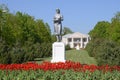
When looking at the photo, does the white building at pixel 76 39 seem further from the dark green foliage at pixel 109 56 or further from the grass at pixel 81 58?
the dark green foliage at pixel 109 56

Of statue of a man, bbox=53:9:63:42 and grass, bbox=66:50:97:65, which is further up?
statue of a man, bbox=53:9:63:42

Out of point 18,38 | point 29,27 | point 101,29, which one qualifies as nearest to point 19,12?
point 29,27

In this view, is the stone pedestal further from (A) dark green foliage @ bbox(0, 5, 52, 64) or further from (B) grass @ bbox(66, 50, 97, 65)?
(B) grass @ bbox(66, 50, 97, 65)

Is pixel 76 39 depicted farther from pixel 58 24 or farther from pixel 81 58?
pixel 58 24

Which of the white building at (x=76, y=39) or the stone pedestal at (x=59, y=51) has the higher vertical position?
the white building at (x=76, y=39)

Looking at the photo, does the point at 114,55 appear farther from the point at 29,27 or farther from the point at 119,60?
the point at 29,27

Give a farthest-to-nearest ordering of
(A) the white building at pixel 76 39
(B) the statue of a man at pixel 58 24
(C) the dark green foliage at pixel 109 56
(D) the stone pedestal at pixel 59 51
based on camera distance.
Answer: (A) the white building at pixel 76 39 → (C) the dark green foliage at pixel 109 56 → (B) the statue of a man at pixel 58 24 → (D) the stone pedestal at pixel 59 51

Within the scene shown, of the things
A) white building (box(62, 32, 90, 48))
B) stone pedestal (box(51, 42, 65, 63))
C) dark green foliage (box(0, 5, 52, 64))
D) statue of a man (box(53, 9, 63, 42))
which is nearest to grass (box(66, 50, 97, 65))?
dark green foliage (box(0, 5, 52, 64))

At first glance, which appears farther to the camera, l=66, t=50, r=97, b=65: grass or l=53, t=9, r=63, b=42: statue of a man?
l=66, t=50, r=97, b=65: grass

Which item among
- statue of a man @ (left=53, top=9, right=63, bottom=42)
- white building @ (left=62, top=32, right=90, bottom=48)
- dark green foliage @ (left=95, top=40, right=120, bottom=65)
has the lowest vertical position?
dark green foliage @ (left=95, top=40, right=120, bottom=65)

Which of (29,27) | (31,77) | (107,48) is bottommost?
(31,77)

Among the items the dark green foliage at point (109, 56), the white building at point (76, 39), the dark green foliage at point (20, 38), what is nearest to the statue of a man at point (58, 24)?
the dark green foliage at point (109, 56)

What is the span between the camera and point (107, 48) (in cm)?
2572

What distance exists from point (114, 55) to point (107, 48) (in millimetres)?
889
